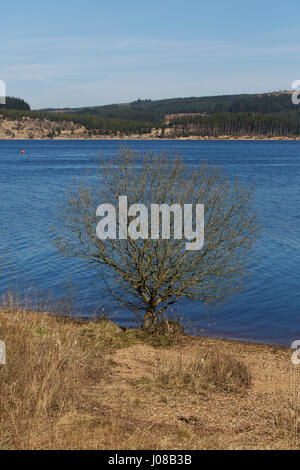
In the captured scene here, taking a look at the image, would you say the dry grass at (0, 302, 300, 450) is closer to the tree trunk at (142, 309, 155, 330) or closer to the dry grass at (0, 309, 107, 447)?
the dry grass at (0, 309, 107, 447)

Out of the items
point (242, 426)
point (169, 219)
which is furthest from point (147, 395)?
point (169, 219)

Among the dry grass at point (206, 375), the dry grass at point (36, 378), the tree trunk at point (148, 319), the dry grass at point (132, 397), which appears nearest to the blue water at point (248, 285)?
the tree trunk at point (148, 319)

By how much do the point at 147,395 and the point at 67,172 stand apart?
60770 millimetres

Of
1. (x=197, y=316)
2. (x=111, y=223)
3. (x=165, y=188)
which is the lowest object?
(x=197, y=316)

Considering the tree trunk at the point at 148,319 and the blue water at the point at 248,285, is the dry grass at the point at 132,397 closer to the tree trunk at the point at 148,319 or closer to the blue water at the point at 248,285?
the tree trunk at the point at 148,319

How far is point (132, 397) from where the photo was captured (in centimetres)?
1062

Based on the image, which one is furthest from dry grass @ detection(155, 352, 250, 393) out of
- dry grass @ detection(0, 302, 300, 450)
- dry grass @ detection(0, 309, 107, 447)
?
dry grass @ detection(0, 309, 107, 447)

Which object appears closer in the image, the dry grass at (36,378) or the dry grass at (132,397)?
the dry grass at (132,397)

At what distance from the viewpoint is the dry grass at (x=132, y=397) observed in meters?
8.44

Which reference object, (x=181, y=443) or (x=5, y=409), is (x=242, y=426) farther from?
(x=5, y=409)

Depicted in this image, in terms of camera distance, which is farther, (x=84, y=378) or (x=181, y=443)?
(x=84, y=378)

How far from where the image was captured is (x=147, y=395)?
35.4 ft

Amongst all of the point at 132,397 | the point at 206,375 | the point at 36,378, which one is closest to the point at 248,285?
the point at 206,375
